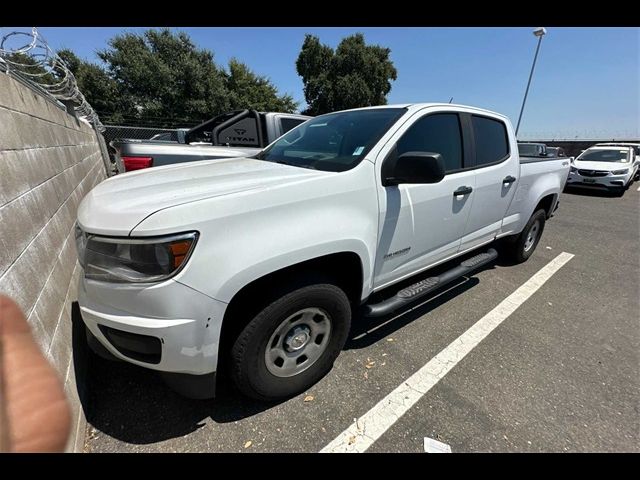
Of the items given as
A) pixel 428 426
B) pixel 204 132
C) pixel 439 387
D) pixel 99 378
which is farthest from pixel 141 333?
pixel 204 132

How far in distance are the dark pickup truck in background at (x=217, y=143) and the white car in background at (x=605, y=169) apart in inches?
436

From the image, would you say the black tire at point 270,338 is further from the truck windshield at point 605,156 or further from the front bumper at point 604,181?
the truck windshield at point 605,156

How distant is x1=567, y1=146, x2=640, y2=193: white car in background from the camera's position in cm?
1034

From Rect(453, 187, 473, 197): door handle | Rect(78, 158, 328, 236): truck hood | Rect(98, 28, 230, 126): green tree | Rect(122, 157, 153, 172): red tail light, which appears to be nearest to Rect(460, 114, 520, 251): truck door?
Rect(453, 187, 473, 197): door handle

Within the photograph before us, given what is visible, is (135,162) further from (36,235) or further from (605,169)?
(605,169)

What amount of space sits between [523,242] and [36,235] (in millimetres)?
4951

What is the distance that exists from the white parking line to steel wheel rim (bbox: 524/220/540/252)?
3.86 feet

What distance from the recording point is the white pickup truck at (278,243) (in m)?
1.39

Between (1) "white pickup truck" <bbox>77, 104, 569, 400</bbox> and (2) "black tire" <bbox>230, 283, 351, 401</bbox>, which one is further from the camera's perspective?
(2) "black tire" <bbox>230, 283, 351, 401</bbox>

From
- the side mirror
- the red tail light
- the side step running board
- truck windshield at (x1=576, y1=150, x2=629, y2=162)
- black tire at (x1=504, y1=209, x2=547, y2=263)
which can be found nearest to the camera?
the side mirror

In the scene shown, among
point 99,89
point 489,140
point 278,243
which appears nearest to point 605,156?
point 489,140

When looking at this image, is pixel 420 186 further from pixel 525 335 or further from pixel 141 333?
pixel 141 333

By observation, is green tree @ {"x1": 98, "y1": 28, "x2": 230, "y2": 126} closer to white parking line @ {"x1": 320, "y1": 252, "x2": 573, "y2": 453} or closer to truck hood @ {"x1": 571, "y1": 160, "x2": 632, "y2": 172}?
truck hood @ {"x1": 571, "y1": 160, "x2": 632, "y2": 172}

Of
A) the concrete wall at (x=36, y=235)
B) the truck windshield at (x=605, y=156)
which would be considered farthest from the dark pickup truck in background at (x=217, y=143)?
the truck windshield at (x=605, y=156)
